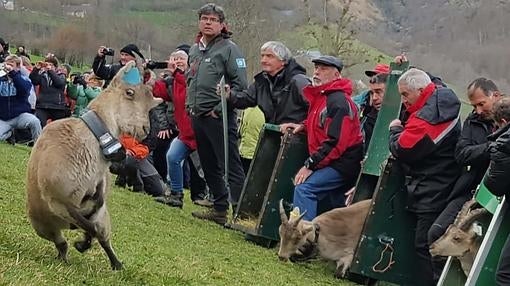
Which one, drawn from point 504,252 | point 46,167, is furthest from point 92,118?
point 504,252

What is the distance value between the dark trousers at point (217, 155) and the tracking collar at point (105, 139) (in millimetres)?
4666

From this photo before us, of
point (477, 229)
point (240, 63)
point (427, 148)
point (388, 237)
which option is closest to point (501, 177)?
point (477, 229)

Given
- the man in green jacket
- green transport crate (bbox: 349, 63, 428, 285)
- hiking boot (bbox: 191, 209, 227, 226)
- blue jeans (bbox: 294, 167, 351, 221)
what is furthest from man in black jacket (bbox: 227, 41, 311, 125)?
green transport crate (bbox: 349, 63, 428, 285)

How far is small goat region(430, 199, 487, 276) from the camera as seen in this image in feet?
24.4

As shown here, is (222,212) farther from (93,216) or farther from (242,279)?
(93,216)

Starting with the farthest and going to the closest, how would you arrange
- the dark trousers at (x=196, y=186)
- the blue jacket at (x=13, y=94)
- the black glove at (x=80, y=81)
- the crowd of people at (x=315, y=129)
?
the black glove at (x=80, y=81) → the blue jacket at (x=13, y=94) → the dark trousers at (x=196, y=186) → the crowd of people at (x=315, y=129)

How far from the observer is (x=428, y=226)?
831 cm

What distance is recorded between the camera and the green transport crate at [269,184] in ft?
32.9

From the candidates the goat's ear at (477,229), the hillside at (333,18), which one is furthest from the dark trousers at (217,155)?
the hillside at (333,18)

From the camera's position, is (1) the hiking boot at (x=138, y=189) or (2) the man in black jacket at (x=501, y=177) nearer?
(2) the man in black jacket at (x=501, y=177)

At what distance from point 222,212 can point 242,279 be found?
3679 mm

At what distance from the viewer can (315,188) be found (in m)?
9.55

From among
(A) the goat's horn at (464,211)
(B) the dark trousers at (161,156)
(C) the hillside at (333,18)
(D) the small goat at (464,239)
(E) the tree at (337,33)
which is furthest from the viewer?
(C) the hillside at (333,18)

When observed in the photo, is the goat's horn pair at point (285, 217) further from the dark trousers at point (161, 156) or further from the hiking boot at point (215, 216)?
the dark trousers at point (161, 156)
